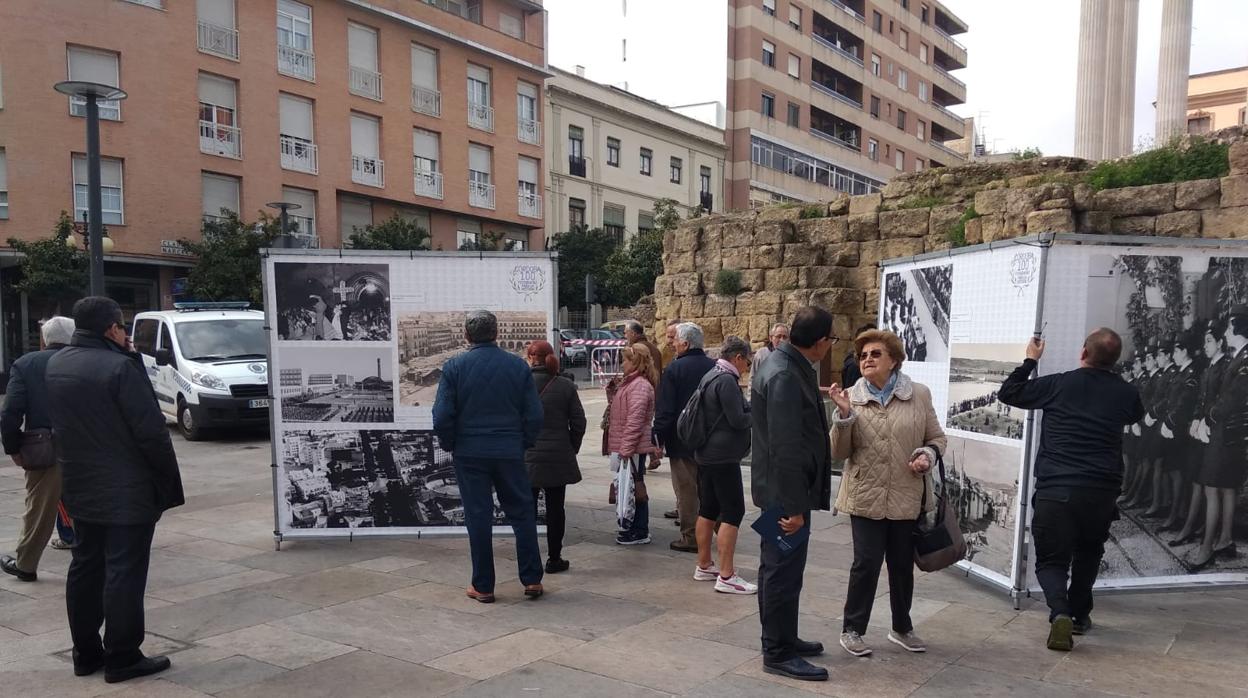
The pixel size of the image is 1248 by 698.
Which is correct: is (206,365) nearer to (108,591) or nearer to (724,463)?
(108,591)

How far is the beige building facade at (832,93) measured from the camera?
153 ft

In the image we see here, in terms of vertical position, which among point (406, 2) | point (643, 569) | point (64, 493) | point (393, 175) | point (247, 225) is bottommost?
point (643, 569)

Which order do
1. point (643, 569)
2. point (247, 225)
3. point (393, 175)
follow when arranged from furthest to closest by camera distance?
point (393, 175) < point (247, 225) < point (643, 569)

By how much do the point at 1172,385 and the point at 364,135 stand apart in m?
30.6

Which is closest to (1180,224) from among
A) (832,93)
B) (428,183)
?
(428,183)

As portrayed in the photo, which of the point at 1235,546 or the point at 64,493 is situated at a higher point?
the point at 64,493

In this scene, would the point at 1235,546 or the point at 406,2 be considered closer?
the point at 1235,546

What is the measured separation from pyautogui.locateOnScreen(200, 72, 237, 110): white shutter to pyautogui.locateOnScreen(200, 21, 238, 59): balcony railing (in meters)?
0.80

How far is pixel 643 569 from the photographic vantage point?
621 centimetres

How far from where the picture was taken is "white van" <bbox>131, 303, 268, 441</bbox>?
13086mm

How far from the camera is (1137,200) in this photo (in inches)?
447

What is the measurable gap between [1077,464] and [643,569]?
297 centimetres

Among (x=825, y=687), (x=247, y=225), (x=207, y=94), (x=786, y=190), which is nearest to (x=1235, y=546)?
(x=825, y=687)

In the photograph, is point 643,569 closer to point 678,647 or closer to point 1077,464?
→ point 678,647
